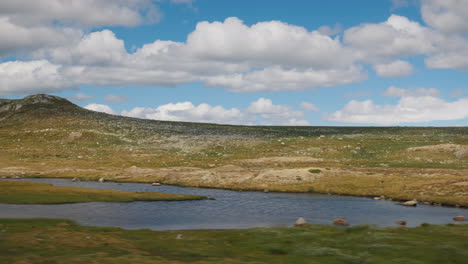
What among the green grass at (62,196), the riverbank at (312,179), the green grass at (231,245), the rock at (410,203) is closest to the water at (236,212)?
the rock at (410,203)

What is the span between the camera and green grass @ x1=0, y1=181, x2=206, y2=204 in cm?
6388

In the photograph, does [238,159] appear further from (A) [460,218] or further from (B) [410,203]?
(A) [460,218]

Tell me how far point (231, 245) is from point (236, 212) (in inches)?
897

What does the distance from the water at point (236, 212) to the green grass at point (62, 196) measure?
2.99 meters

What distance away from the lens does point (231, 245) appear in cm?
3659

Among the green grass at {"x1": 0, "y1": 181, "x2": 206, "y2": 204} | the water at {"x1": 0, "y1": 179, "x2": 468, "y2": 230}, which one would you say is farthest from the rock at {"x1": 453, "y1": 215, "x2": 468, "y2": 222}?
the green grass at {"x1": 0, "y1": 181, "x2": 206, "y2": 204}

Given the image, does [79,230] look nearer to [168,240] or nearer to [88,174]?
[168,240]

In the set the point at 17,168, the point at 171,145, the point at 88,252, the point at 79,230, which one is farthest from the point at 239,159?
the point at 88,252

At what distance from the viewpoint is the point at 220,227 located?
160 feet

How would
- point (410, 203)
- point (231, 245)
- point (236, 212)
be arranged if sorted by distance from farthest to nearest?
point (410, 203) → point (236, 212) → point (231, 245)

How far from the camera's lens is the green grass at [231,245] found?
1167 inches

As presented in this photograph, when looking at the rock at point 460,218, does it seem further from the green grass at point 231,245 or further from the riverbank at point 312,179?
the riverbank at point 312,179

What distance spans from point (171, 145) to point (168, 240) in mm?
123910

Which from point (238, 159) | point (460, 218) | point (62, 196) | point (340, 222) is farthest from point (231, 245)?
point (238, 159)
